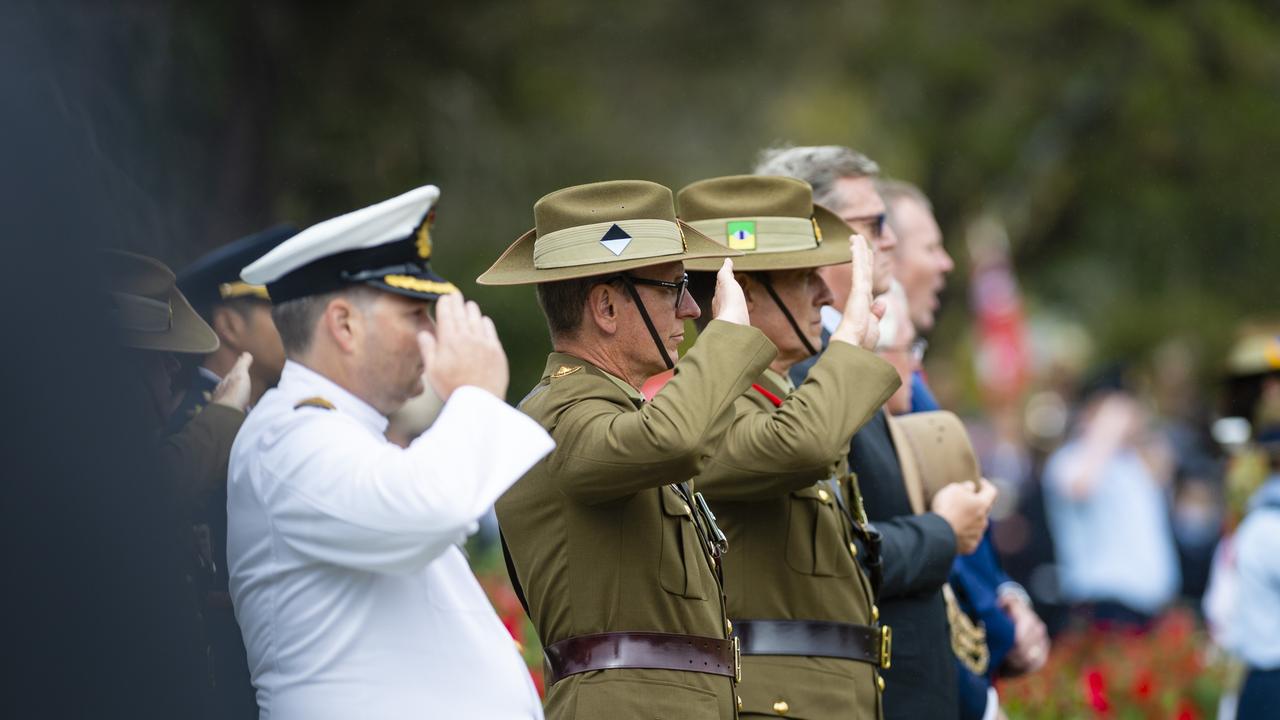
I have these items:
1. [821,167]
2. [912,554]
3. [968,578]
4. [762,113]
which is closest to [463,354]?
[912,554]

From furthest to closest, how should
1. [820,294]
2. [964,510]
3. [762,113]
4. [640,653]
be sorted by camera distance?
1. [762,113]
2. [964,510]
3. [820,294]
4. [640,653]

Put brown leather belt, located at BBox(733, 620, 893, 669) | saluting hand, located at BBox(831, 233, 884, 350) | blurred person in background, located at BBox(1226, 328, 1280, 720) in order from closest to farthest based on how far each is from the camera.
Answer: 1. saluting hand, located at BBox(831, 233, 884, 350)
2. brown leather belt, located at BBox(733, 620, 893, 669)
3. blurred person in background, located at BBox(1226, 328, 1280, 720)

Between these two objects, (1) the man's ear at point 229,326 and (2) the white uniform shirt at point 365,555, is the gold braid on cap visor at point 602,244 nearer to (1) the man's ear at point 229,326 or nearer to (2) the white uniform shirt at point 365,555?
(2) the white uniform shirt at point 365,555

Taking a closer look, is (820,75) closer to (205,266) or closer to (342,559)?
(205,266)

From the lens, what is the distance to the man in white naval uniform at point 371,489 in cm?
267

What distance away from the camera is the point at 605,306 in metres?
3.40

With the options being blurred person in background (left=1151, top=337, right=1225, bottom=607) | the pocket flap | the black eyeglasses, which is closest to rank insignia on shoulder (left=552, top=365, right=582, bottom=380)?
the black eyeglasses

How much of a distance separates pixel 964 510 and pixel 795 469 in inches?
42.8

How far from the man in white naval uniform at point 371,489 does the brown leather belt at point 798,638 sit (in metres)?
0.88

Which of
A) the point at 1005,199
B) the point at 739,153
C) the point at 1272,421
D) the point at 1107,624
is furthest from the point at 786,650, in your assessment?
the point at 1005,199

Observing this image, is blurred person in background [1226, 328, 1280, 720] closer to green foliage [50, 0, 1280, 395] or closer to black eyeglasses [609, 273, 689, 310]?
black eyeglasses [609, 273, 689, 310]

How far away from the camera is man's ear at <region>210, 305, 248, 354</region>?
4.01 metres

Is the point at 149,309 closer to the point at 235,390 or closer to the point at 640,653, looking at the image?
the point at 235,390

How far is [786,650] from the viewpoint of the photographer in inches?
148
